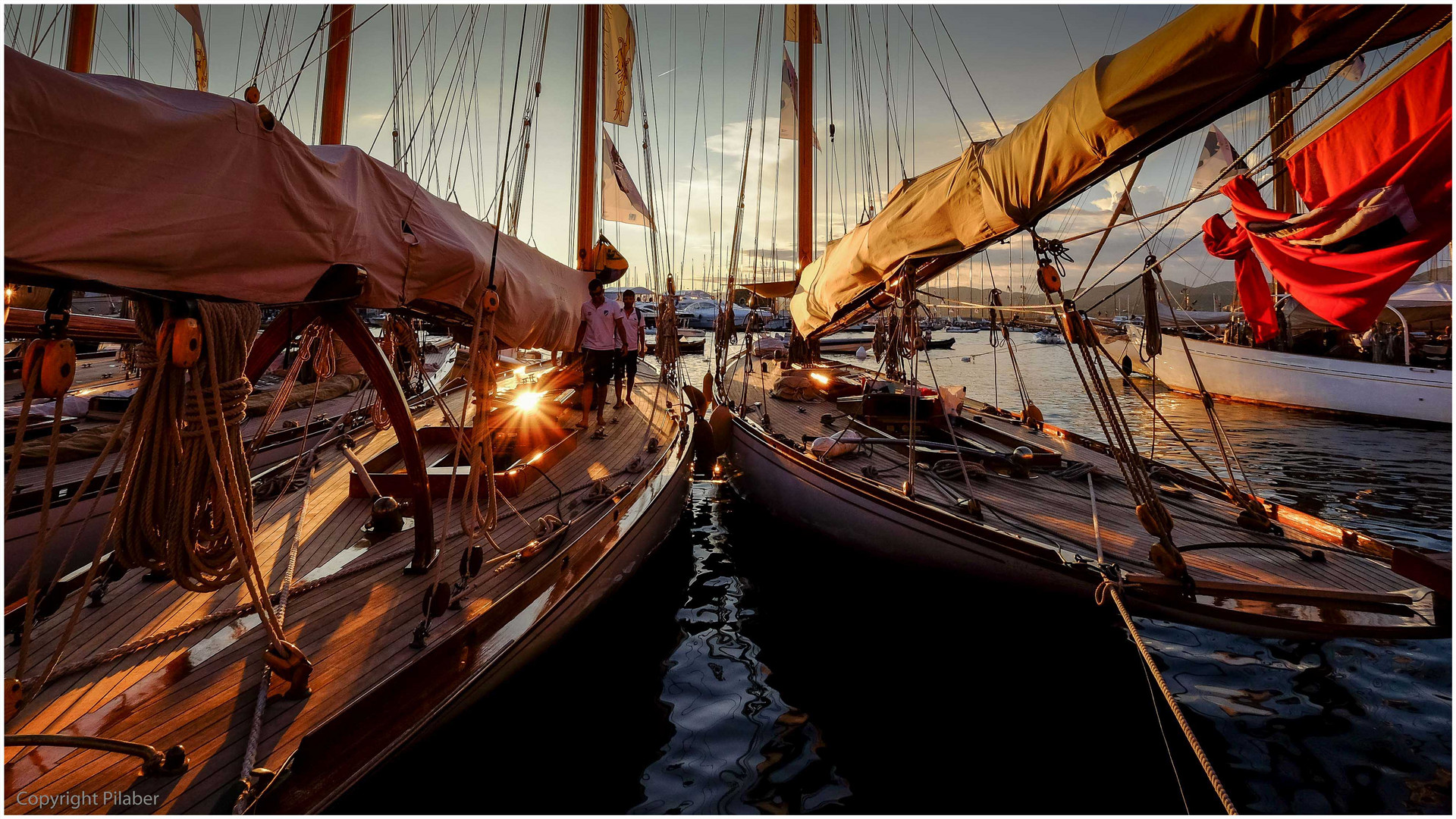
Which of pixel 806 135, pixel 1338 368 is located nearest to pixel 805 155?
pixel 806 135

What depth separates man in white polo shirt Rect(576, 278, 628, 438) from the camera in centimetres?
764

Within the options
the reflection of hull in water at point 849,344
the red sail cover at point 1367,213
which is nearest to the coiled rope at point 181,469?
the red sail cover at point 1367,213

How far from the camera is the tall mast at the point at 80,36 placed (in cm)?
971

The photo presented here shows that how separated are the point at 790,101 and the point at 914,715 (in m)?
→ 12.7

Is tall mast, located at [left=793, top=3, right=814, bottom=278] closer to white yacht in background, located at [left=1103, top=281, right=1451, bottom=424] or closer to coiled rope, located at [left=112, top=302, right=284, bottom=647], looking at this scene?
white yacht in background, located at [left=1103, top=281, right=1451, bottom=424]

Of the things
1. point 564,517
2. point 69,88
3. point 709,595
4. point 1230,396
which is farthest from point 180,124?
point 1230,396

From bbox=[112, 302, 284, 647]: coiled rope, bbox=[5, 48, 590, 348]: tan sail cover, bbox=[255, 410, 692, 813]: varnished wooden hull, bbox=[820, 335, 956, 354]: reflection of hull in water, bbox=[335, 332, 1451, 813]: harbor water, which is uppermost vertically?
bbox=[820, 335, 956, 354]: reflection of hull in water

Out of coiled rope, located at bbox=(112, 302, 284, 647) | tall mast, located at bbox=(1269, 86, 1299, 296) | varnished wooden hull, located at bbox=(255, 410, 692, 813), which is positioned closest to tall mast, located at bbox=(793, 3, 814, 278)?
tall mast, located at bbox=(1269, 86, 1299, 296)

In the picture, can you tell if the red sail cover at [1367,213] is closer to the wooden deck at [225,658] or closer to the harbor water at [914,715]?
the harbor water at [914,715]

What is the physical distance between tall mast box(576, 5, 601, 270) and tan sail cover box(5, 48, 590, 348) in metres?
8.32

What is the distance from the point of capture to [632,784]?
11.7 ft

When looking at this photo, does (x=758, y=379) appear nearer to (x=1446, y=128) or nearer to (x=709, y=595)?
(x=709, y=595)

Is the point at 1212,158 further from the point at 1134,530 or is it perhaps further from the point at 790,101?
the point at 1134,530

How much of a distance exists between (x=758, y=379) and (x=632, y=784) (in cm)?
976
